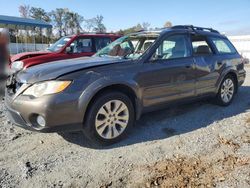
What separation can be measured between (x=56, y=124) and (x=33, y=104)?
0.39 meters

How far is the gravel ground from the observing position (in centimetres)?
333

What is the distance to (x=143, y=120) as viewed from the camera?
5.47 metres

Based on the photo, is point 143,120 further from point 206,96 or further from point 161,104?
point 206,96

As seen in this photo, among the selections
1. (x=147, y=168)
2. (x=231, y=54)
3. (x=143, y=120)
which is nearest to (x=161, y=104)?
(x=143, y=120)

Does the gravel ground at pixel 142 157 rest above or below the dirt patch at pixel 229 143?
below

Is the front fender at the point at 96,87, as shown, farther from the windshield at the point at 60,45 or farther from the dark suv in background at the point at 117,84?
the windshield at the point at 60,45

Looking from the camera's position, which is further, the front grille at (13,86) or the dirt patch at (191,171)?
the front grille at (13,86)

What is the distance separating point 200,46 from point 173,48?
2.84ft

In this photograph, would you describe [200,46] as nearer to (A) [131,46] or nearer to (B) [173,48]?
(B) [173,48]

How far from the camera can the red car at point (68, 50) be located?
8555 millimetres

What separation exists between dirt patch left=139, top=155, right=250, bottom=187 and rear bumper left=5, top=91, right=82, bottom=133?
1.19 meters

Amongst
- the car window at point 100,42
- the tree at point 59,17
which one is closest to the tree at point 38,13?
the tree at point 59,17

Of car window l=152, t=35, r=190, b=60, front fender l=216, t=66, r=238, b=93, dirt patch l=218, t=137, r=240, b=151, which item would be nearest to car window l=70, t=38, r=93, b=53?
car window l=152, t=35, r=190, b=60

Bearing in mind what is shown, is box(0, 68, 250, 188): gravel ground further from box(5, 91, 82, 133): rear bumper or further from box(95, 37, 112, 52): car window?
box(95, 37, 112, 52): car window
